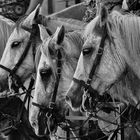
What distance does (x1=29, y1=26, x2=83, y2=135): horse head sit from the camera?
5.62m

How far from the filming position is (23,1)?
1262cm

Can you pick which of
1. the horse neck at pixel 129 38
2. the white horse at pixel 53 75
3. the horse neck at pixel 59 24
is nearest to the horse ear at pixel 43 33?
the horse neck at pixel 59 24

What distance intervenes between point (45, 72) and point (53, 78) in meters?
0.12

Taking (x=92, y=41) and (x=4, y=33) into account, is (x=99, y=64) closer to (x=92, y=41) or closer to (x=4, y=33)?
(x=92, y=41)

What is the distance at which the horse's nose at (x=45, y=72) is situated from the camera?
18.4 feet

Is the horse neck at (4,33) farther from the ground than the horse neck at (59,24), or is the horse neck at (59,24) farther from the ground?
the horse neck at (59,24)

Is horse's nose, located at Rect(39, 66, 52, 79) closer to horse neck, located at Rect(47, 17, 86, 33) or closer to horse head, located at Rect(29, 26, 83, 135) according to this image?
horse head, located at Rect(29, 26, 83, 135)

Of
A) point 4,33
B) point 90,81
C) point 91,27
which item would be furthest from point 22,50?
point 90,81

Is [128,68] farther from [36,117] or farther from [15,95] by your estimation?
[15,95]

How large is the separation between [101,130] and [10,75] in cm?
149

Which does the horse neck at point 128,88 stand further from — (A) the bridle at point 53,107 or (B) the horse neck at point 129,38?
(A) the bridle at point 53,107

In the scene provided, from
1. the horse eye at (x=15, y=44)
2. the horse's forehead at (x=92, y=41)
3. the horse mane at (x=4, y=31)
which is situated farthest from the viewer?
the horse mane at (x=4, y=31)

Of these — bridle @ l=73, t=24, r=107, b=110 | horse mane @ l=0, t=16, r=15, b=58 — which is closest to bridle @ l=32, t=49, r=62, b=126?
bridle @ l=73, t=24, r=107, b=110

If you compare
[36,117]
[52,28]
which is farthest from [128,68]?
[52,28]
